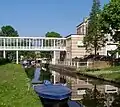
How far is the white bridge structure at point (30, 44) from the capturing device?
314 ft

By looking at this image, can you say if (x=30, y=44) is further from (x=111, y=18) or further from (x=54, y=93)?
(x=54, y=93)

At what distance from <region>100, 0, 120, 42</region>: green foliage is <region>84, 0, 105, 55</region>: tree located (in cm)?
1429

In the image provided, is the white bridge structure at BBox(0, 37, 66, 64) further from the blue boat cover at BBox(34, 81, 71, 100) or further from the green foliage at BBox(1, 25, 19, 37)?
the blue boat cover at BBox(34, 81, 71, 100)

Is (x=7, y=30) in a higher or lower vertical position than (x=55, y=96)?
higher

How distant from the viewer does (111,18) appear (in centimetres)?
4922

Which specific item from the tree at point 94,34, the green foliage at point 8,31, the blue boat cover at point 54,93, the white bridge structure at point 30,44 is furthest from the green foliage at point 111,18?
the green foliage at point 8,31

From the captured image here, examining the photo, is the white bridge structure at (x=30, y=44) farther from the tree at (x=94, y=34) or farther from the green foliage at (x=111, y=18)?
the green foliage at (x=111, y=18)

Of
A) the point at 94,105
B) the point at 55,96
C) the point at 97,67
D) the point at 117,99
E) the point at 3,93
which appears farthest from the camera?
the point at 97,67

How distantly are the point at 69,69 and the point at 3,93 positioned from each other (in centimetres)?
4846

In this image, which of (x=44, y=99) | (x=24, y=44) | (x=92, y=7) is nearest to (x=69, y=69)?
(x=92, y=7)

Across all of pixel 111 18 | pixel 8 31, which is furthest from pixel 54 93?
pixel 8 31

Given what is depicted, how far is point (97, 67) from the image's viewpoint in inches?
2291

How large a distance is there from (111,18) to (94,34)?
1933cm

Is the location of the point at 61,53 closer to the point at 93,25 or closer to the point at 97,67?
the point at 93,25
